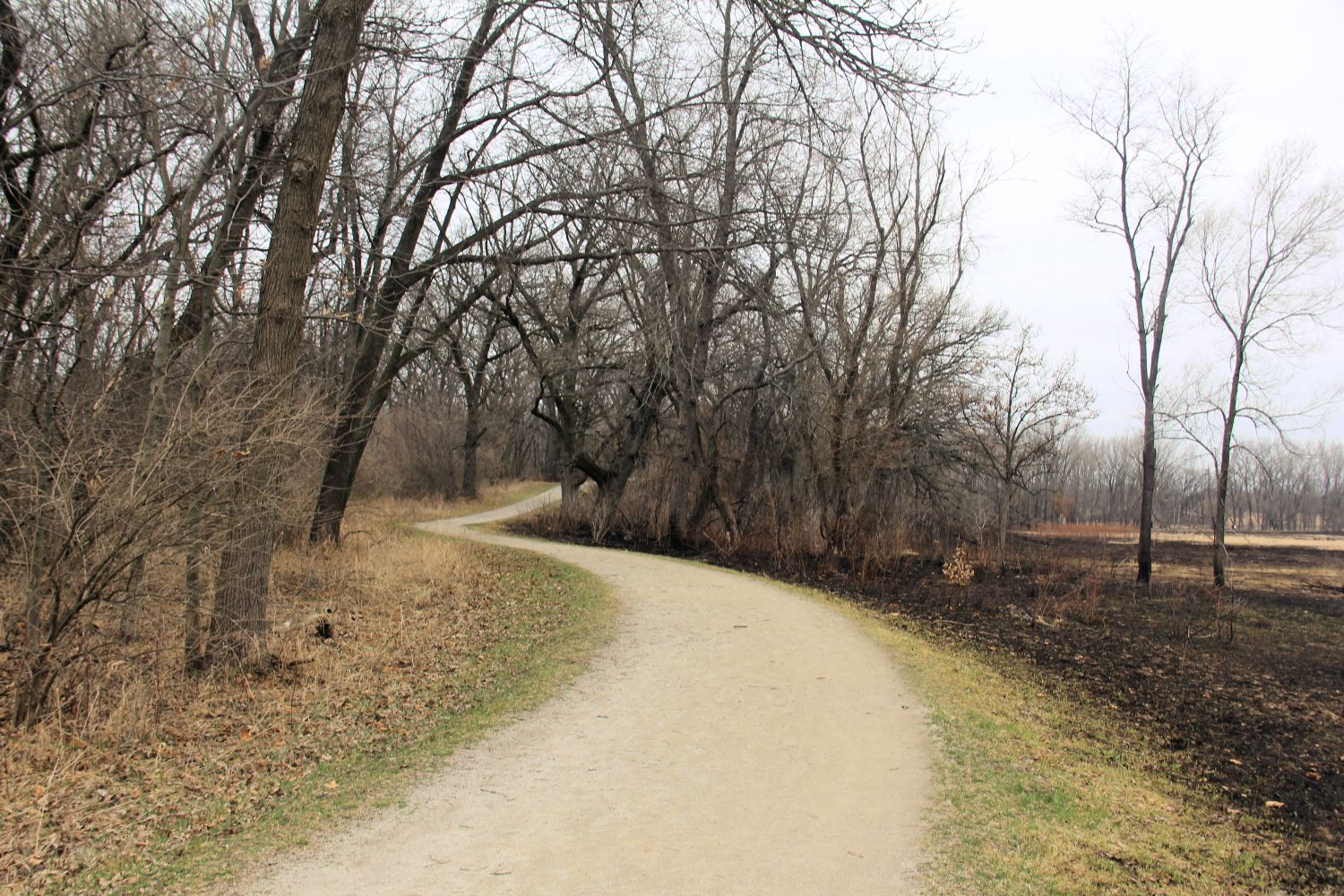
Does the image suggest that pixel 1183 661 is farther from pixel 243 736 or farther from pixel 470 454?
pixel 470 454

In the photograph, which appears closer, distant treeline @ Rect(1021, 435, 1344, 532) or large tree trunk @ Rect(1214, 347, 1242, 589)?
large tree trunk @ Rect(1214, 347, 1242, 589)

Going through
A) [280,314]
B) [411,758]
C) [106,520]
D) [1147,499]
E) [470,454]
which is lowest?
[411,758]

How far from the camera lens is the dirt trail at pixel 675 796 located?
13.7 feet

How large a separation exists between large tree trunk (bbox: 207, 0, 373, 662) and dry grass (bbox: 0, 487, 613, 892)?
477 mm

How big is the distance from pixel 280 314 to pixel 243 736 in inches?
144

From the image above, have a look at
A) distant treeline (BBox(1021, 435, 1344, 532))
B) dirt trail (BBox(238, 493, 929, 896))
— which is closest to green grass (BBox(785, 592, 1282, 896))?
dirt trail (BBox(238, 493, 929, 896))

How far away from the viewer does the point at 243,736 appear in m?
6.14

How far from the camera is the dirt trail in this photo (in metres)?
4.17

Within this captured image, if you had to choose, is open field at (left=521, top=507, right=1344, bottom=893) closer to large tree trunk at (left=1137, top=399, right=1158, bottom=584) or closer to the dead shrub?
large tree trunk at (left=1137, top=399, right=1158, bottom=584)

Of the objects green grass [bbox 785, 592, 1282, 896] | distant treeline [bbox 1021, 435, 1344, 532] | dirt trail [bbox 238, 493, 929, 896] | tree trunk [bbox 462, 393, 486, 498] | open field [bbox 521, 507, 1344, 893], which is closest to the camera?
dirt trail [bbox 238, 493, 929, 896]

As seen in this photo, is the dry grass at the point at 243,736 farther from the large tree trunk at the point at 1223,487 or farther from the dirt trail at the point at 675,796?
the large tree trunk at the point at 1223,487

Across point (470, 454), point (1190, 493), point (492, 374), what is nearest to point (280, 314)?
point (492, 374)

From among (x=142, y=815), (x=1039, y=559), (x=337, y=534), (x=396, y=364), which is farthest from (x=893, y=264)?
(x=142, y=815)

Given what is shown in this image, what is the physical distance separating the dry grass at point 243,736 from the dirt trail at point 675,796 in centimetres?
57
